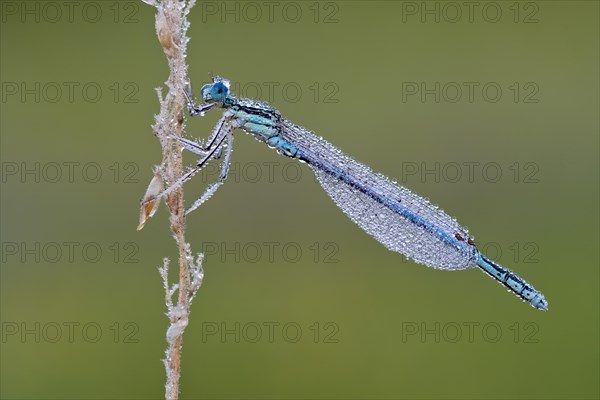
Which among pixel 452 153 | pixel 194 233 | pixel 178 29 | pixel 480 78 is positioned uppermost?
A: pixel 480 78

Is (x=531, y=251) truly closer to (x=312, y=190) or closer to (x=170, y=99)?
(x=312, y=190)

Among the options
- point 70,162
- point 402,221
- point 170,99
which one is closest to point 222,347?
point 70,162

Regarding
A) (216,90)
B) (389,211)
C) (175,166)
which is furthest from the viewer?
(389,211)

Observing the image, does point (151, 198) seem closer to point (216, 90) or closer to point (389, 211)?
point (216, 90)

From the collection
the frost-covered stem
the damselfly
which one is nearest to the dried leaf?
the frost-covered stem

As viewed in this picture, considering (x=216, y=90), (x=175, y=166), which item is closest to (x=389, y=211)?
(x=216, y=90)

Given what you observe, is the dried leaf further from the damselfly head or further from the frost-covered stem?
the damselfly head
